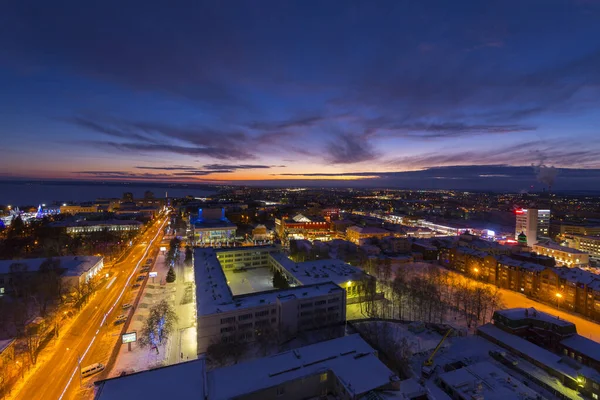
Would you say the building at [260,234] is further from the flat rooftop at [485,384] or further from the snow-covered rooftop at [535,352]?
the flat rooftop at [485,384]

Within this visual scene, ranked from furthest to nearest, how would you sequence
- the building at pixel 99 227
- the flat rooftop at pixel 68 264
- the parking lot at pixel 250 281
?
the building at pixel 99 227 < the parking lot at pixel 250 281 < the flat rooftop at pixel 68 264

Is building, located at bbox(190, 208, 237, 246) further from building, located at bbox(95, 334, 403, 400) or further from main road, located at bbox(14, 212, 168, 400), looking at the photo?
building, located at bbox(95, 334, 403, 400)

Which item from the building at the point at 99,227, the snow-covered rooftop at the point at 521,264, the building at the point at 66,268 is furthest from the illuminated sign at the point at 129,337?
the building at the point at 99,227

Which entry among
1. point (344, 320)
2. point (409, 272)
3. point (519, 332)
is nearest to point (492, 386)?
point (519, 332)

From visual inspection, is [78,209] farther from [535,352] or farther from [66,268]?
[535,352]

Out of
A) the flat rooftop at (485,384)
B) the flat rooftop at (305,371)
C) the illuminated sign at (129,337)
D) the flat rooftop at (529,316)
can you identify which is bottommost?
the flat rooftop at (485,384)

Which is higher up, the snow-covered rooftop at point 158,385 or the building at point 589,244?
the snow-covered rooftop at point 158,385

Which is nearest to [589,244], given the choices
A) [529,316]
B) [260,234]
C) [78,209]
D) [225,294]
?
[529,316]
